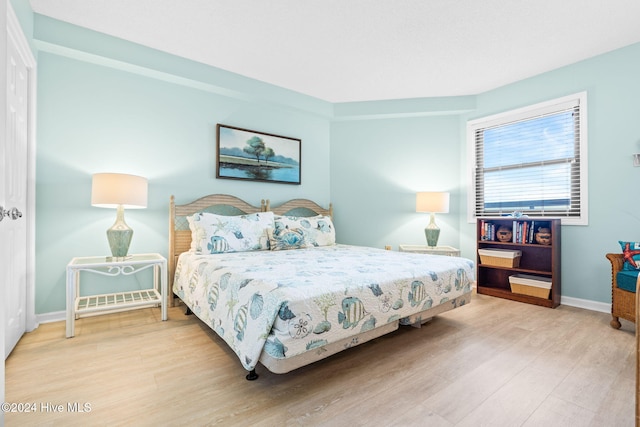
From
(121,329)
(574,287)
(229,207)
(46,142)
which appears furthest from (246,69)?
(574,287)

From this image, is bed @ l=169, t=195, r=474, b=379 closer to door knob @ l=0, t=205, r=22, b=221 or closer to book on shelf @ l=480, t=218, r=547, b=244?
door knob @ l=0, t=205, r=22, b=221

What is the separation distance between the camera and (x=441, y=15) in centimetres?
236

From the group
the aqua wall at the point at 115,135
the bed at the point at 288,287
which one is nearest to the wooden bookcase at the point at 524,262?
the bed at the point at 288,287

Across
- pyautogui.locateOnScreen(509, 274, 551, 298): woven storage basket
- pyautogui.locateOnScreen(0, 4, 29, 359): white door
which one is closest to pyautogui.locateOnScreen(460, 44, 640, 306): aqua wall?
pyautogui.locateOnScreen(509, 274, 551, 298): woven storage basket

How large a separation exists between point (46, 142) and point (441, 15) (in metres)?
3.54

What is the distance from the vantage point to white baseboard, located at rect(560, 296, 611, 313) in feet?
9.26

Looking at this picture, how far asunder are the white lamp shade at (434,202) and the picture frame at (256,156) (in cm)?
170

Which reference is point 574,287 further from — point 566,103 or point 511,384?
point 511,384

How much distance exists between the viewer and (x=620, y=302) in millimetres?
2334

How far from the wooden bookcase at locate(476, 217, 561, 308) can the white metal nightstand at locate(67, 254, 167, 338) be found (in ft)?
11.6

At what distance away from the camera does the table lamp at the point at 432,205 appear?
12.2 ft

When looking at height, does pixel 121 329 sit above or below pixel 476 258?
below

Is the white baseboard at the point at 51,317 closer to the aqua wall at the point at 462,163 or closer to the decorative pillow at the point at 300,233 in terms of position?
the decorative pillow at the point at 300,233

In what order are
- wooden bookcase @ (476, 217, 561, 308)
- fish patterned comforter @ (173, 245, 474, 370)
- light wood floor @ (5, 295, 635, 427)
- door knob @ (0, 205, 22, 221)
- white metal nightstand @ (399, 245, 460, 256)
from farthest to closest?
white metal nightstand @ (399, 245, 460, 256) → wooden bookcase @ (476, 217, 561, 308) → fish patterned comforter @ (173, 245, 474, 370) → light wood floor @ (5, 295, 635, 427) → door knob @ (0, 205, 22, 221)
